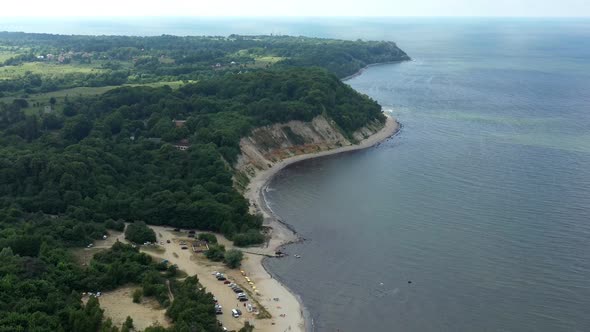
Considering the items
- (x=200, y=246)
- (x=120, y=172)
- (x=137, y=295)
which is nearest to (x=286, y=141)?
(x=120, y=172)

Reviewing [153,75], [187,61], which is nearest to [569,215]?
[153,75]

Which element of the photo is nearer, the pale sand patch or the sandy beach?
the pale sand patch

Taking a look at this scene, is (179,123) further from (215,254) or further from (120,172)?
(215,254)

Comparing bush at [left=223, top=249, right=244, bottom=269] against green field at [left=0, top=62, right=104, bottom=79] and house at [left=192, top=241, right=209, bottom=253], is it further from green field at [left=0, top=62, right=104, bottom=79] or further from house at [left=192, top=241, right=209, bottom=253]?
green field at [left=0, top=62, right=104, bottom=79]

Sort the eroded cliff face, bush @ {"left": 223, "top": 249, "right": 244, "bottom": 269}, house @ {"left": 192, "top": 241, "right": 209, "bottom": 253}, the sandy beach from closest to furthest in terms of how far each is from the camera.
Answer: the sandy beach → bush @ {"left": 223, "top": 249, "right": 244, "bottom": 269} → house @ {"left": 192, "top": 241, "right": 209, "bottom": 253} → the eroded cliff face

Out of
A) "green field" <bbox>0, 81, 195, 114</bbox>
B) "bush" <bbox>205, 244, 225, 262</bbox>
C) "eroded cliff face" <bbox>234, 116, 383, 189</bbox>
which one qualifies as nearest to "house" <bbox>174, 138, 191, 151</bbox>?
"eroded cliff face" <bbox>234, 116, 383, 189</bbox>

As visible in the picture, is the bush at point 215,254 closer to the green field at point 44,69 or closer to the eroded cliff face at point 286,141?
the eroded cliff face at point 286,141

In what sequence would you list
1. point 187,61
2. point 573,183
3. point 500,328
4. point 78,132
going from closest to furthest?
point 500,328
point 573,183
point 78,132
point 187,61

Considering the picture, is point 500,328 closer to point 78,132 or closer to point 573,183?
point 573,183
